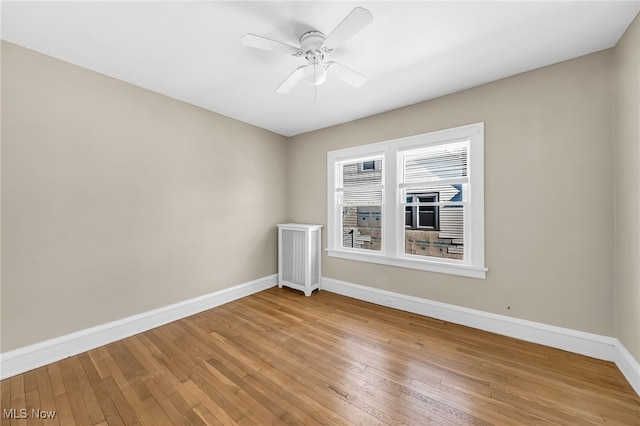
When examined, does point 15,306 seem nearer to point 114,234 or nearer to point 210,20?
point 114,234

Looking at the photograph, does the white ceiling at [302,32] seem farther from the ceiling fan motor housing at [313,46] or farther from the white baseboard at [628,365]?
the white baseboard at [628,365]

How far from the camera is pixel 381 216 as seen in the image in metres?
3.38

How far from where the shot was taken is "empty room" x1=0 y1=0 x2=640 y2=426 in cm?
165

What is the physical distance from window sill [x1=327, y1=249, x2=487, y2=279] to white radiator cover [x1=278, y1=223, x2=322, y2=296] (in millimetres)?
300

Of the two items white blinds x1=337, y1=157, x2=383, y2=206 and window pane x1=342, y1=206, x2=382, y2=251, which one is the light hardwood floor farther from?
white blinds x1=337, y1=157, x2=383, y2=206

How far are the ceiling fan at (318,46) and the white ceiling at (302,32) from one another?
11 cm

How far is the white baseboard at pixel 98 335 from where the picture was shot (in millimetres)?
1913

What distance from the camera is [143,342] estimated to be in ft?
7.81

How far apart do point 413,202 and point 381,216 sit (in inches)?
19.0

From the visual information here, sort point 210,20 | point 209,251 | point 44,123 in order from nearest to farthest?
point 210,20 < point 44,123 < point 209,251

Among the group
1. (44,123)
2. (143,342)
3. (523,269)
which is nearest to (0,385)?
(143,342)

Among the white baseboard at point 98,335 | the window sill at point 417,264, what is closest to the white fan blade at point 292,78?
the window sill at point 417,264

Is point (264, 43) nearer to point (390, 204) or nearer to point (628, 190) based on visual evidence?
point (390, 204)

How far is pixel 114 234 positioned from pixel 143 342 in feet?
3.68
